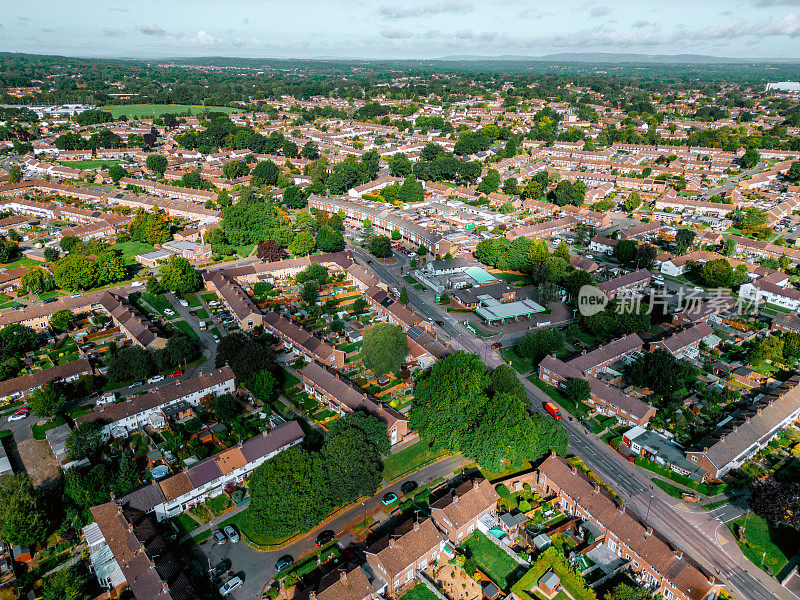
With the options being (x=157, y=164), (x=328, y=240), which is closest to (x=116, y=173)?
(x=157, y=164)

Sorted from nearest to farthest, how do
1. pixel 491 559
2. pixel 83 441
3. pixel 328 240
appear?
pixel 491 559, pixel 83 441, pixel 328 240

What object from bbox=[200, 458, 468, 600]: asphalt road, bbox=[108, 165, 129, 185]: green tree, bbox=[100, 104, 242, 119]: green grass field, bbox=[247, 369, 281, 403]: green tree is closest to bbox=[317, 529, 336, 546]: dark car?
bbox=[200, 458, 468, 600]: asphalt road

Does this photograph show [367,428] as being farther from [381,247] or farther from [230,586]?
[381,247]

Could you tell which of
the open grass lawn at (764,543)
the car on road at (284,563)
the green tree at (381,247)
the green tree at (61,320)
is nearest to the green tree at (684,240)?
the green tree at (381,247)

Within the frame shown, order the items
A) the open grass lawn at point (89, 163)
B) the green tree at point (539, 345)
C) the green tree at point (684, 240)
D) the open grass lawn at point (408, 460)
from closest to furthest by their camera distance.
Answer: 1. the open grass lawn at point (408, 460)
2. the green tree at point (539, 345)
3. the green tree at point (684, 240)
4. the open grass lawn at point (89, 163)

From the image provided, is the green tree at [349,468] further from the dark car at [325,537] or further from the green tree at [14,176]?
the green tree at [14,176]

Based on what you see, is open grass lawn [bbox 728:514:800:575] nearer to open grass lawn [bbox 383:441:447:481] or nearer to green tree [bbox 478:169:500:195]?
open grass lawn [bbox 383:441:447:481]

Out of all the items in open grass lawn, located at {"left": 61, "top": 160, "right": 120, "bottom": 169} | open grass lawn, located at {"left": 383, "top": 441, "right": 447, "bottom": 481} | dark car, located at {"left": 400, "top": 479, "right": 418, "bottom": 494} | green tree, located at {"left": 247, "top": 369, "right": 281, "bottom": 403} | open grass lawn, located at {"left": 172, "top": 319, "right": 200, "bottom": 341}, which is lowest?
open grass lawn, located at {"left": 383, "top": 441, "right": 447, "bottom": 481}
